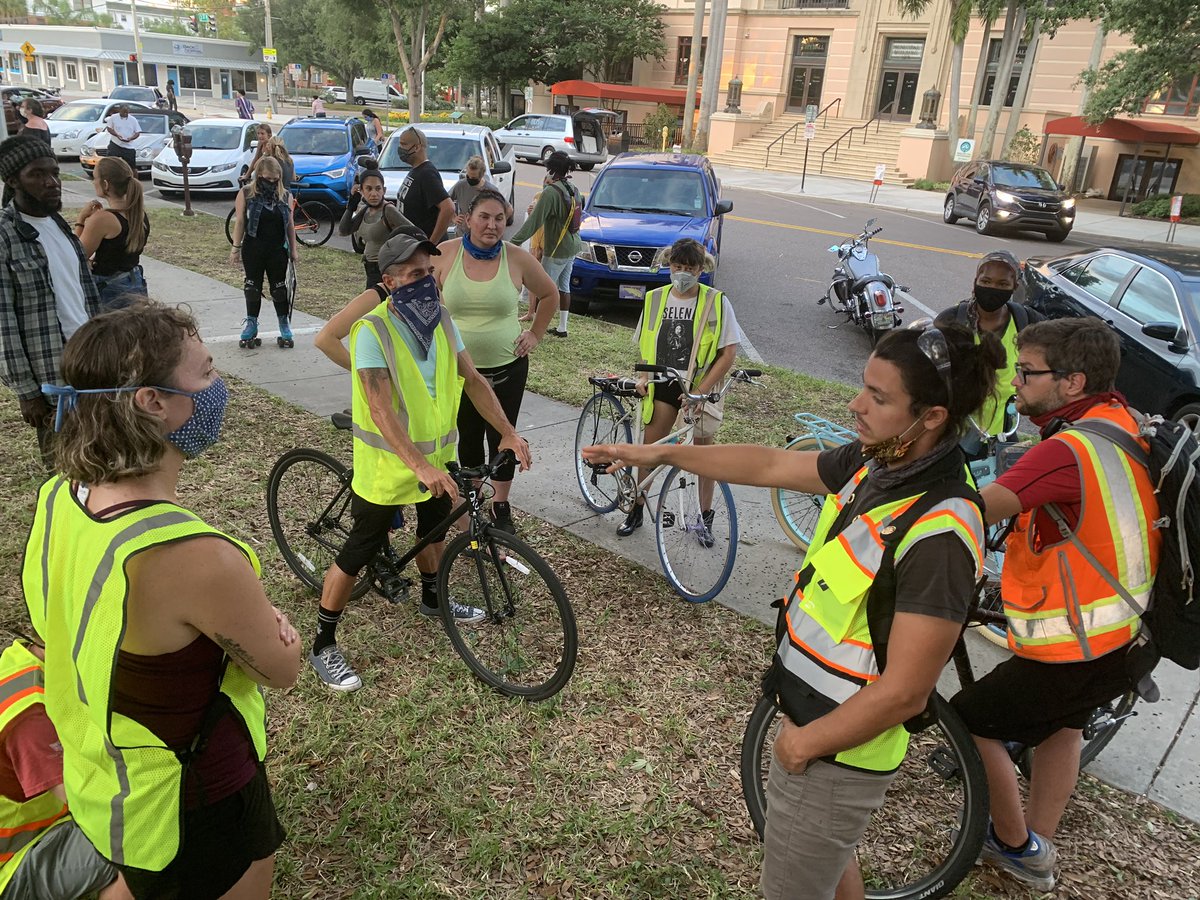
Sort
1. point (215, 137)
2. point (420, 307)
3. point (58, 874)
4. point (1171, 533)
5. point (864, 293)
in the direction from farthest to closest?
point (215, 137)
point (864, 293)
point (420, 307)
point (1171, 533)
point (58, 874)

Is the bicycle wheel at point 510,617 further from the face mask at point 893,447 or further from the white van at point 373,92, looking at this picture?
the white van at point 373,92

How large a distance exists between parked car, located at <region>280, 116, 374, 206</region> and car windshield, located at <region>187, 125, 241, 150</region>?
5.99 feet

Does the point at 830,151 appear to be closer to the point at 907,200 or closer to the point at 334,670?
the point at 907,200

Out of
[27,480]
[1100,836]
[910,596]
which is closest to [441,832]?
[910,596]

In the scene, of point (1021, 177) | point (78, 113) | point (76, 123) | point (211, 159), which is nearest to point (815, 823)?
point (211, 159)

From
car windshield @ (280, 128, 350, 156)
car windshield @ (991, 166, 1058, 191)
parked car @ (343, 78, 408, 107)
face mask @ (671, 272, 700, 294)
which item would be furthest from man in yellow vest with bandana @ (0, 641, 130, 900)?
parked car @ (343, 78, 408, 107)

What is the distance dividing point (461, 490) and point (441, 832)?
133 cm

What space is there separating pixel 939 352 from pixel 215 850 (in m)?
1.95

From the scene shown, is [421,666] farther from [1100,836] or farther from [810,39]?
[810,39]

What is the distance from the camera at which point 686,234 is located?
1012 centimetres

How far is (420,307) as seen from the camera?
11.1ft

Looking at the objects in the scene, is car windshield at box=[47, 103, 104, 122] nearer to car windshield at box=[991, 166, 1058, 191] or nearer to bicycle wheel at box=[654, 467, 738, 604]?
car windshield at box=[991, 166, 1058, 191]

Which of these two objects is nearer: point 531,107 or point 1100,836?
point 1100,836

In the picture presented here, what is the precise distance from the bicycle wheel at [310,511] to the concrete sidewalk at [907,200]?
22.5m
